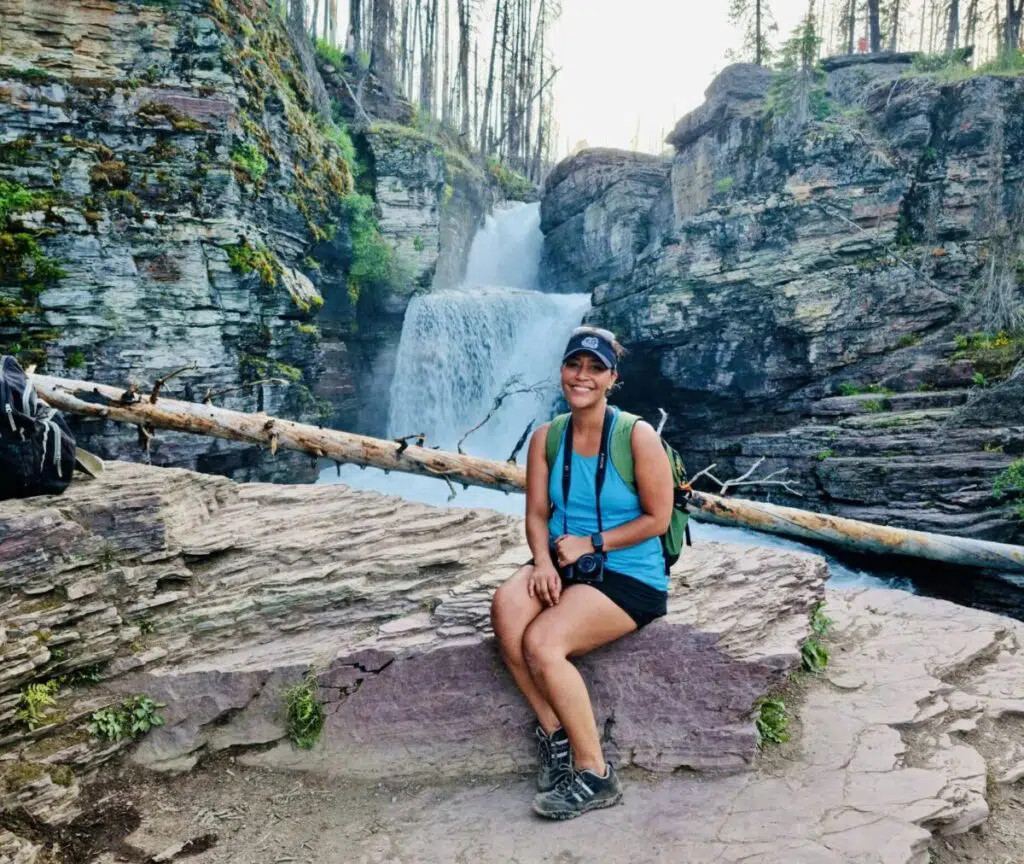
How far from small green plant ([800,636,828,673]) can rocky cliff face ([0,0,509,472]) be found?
8.73m

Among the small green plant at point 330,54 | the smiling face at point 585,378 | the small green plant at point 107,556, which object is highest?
the small green plant at point 330,54

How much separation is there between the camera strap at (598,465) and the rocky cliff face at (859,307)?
9.62 m

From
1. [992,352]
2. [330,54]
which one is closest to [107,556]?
[992,352]

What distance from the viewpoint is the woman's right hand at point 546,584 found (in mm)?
2893

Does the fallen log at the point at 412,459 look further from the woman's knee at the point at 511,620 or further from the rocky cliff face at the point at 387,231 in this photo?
the rocky cliff face at the point at 387,231

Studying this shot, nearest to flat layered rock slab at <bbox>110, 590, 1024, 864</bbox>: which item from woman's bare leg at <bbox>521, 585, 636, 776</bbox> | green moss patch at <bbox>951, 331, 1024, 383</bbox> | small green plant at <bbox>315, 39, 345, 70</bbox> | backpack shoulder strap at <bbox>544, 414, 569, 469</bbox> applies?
woman's bare leg at <bbox>521, 585, 636, 776</bbox>

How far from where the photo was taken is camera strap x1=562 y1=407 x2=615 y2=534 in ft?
9.49

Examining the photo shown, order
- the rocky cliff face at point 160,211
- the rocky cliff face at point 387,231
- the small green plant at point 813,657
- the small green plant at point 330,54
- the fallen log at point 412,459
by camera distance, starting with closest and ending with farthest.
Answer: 1. the small green plant at point 813,657
2. the fallen log at point 412,459
3. the rocky cliff face at point 160,211
4. the rocky cliff face at point 387,231
5. the small green plant at point 330,54

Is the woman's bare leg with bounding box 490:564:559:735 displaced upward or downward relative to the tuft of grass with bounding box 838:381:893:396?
downward

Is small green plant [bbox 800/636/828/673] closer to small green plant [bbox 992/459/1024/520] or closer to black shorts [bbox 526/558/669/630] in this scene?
black shorts [bbox 526/558/669/630]

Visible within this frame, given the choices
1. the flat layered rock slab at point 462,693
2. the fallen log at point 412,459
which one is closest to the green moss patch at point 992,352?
the fallen log at point 412,459

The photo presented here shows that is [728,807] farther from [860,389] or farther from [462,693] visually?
[860,389]

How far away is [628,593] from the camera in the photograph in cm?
294

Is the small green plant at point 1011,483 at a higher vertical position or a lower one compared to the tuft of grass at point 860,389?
lower
